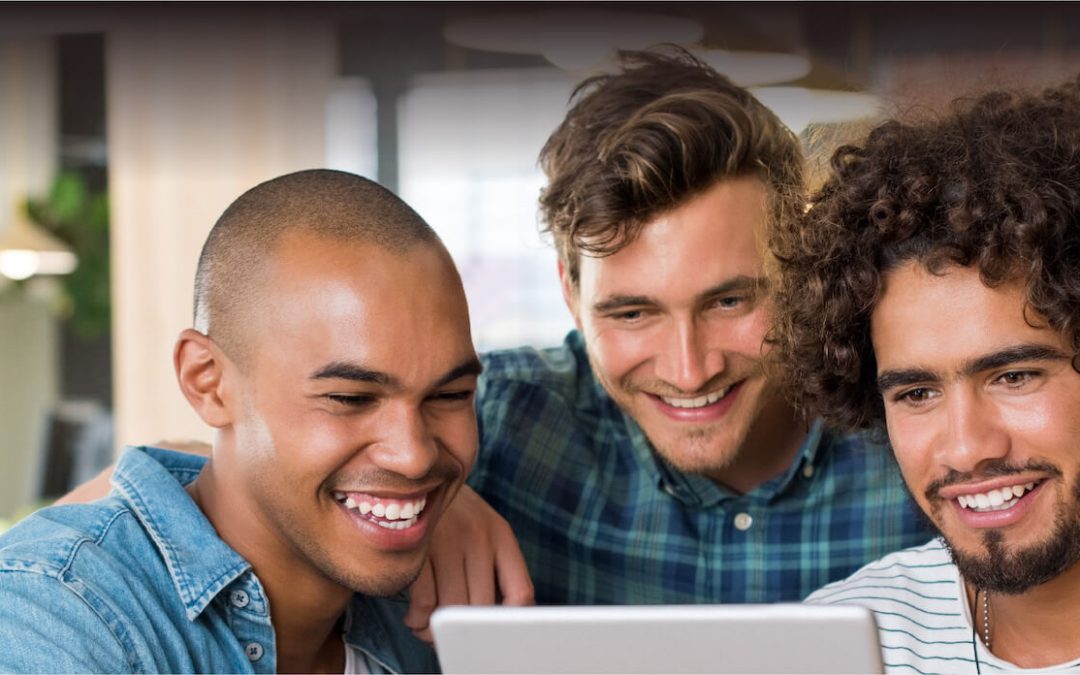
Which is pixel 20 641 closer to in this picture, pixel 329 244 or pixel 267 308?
pixel 267 308

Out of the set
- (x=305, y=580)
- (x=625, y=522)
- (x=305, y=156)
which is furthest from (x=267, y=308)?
(x=305, y=156)

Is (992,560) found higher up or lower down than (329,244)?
lower down

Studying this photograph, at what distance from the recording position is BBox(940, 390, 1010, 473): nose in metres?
1.46

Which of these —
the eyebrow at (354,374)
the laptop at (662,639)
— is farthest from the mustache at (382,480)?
the laptop at (662,639)

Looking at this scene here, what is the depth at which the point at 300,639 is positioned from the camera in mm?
1668

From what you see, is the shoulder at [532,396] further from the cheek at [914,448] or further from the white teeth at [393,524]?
the cheek at [914,448]

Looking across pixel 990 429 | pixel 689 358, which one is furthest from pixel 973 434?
pixel 689 358

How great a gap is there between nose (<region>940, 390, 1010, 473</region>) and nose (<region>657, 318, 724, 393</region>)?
533 millimetres

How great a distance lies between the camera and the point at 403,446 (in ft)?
4.83

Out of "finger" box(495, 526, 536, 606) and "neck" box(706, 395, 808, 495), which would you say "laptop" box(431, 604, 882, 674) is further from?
"neck" box(706, 395, 808, 495)

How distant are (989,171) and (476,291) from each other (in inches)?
167

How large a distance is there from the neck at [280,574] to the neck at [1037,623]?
2.95 feet

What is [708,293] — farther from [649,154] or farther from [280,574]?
[280,574]

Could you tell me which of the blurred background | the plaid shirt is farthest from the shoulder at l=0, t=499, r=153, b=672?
the blurred background
